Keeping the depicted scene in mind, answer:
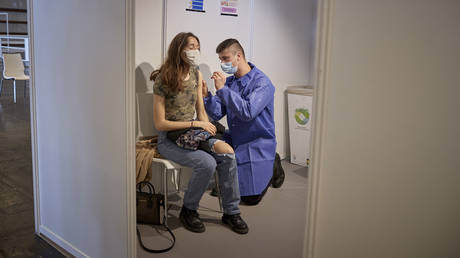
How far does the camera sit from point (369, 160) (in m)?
1.34

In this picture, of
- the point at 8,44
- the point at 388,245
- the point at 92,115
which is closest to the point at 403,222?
the point at 388,245

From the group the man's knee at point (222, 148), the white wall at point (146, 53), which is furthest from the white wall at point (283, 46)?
the man's knee at point (222, 148)

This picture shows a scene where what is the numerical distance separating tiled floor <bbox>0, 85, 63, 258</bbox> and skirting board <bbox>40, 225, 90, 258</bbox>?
0.10ft

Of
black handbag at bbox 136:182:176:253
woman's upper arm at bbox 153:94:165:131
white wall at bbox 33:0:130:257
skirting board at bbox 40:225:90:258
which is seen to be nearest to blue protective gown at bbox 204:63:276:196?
woman's upper arm at bbox 153:94:165:131

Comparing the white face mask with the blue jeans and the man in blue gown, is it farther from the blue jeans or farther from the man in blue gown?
the blue jeans

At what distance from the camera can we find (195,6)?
11.9ft

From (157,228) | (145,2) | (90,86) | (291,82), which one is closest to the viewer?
(90,86)

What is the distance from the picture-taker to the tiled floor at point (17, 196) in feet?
8.80

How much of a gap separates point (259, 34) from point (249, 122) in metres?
1.19

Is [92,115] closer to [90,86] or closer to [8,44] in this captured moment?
[90,86]

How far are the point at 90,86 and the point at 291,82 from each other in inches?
117

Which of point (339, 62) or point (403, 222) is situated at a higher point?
point (339, 62)

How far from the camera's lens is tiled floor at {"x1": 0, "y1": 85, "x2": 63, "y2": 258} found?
2684 mm

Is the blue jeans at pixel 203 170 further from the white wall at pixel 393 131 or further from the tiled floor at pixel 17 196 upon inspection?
the white wall at pixel 393 131
